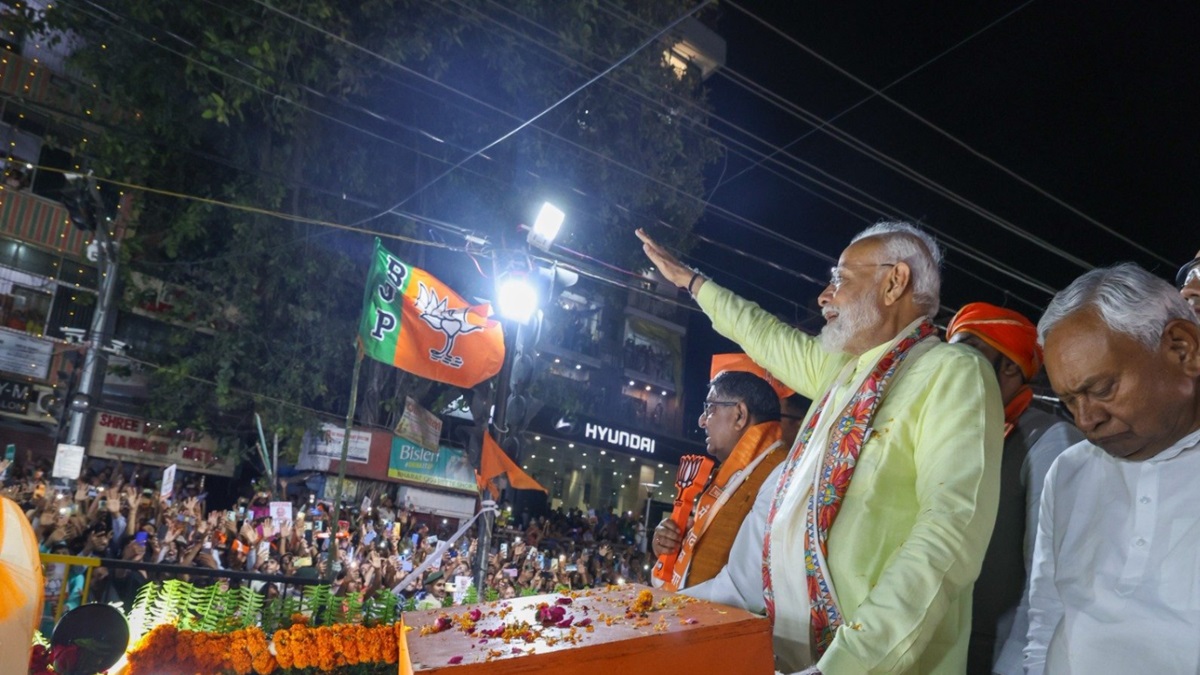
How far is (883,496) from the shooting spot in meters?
2.12

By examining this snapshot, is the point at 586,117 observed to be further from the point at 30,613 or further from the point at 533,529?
the point at 30,613

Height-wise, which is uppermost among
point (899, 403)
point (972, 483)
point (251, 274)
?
point (251, 274)

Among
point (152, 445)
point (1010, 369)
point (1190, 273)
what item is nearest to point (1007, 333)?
point (1010, 369)

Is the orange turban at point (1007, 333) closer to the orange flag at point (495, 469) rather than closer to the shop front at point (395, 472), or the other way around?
the orange flag at point (495, 469)

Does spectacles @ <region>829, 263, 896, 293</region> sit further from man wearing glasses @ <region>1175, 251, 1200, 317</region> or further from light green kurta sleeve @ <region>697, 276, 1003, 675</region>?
man wearing glasses @ <region>1175, 251, 1200, 317</region>

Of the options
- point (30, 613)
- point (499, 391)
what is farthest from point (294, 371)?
point (30, 613)

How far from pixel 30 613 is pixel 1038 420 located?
3.61m

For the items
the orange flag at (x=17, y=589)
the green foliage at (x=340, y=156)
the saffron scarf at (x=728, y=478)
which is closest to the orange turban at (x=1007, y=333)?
the saffron scarf at (x=728, y=478)

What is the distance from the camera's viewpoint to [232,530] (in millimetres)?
11781

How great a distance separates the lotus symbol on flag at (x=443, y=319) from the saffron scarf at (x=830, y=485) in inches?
369

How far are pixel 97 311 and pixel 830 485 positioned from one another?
15.8 meters

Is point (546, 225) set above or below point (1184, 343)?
above

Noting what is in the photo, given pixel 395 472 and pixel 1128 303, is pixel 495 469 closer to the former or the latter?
pixel 1128 303

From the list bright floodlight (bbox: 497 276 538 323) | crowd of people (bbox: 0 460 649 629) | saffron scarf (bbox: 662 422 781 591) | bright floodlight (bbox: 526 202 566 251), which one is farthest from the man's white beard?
bright floodlight (bbox: 526 202 566 251)
